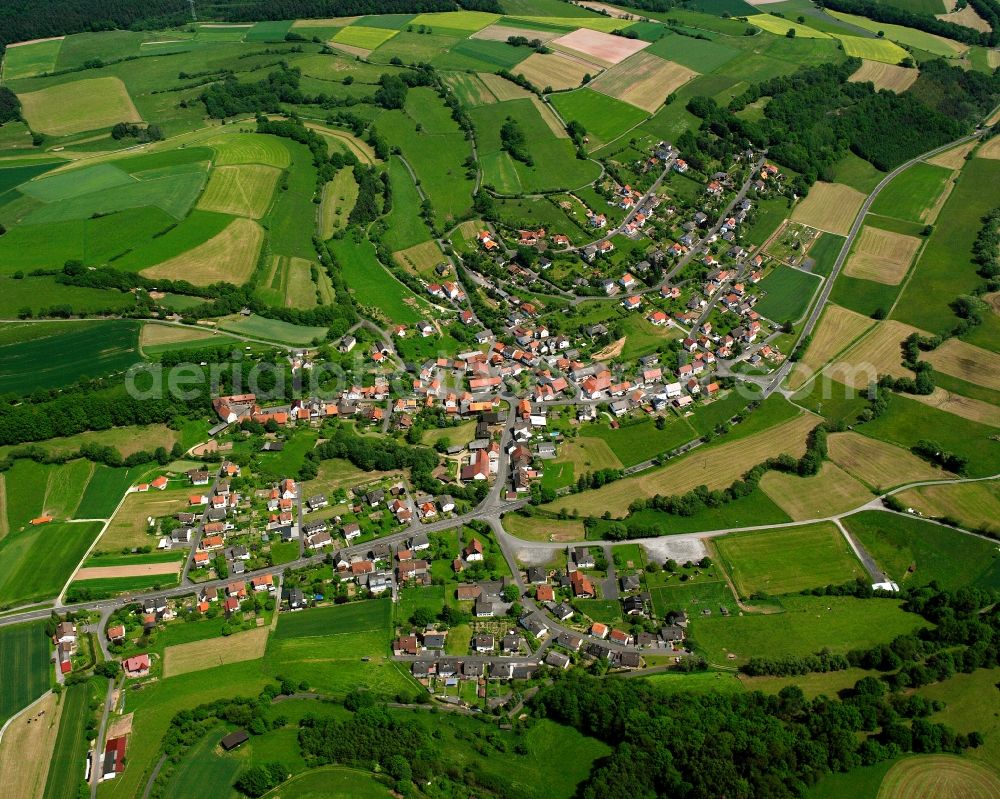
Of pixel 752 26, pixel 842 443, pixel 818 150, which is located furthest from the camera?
pixel 752 26

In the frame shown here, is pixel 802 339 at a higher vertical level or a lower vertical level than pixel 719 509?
higher

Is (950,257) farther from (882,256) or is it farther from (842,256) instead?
(842,256)

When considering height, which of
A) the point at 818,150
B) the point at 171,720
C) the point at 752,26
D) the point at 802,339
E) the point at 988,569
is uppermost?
the point at 752,26

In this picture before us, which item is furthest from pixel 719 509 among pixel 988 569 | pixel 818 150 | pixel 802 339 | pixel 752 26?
pixel 752 26

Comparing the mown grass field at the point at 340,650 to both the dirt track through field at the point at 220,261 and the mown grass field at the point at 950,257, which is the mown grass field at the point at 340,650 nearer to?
the dirt track through field at the point at 220,261

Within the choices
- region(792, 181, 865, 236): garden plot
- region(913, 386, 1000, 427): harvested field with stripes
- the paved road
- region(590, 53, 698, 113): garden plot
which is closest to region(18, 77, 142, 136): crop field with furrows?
region(590, 53, 698, 113): garden plot

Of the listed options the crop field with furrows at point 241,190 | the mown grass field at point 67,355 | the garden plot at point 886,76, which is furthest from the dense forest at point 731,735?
the garden plot at point 886,76

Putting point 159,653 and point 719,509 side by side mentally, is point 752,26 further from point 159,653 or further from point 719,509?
point 159,653
